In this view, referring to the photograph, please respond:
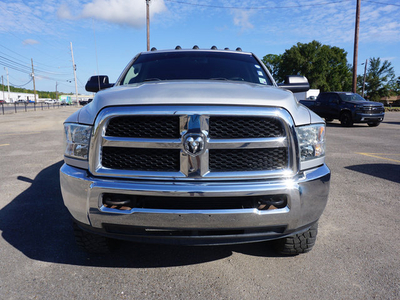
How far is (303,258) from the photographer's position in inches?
101

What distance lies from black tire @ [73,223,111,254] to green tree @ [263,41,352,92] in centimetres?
5877

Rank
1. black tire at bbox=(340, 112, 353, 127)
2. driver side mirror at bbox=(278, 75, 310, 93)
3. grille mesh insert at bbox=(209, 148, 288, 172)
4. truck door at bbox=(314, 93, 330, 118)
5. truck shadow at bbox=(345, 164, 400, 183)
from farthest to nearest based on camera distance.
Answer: truck door at bbox=(314, 93, 330, 118) → black tire at bbox=(340, 112, 353, 127) → truck shadow at bbox=(345, 164, 400, 183) → driver side mirror at bbox=(278, 75, 310, 93) → grille mesh insert at bbox=(209, 148, 288, 172)

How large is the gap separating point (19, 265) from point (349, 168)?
5.56m

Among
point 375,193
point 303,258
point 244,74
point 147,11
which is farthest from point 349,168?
point 147,11

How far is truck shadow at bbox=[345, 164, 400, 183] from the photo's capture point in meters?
5.25

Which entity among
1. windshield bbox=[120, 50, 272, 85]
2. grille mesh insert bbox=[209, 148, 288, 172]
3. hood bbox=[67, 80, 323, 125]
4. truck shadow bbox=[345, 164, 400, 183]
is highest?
windshield bbox=[120, 50, 272, 85]

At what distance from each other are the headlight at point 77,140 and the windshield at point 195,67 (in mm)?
1196

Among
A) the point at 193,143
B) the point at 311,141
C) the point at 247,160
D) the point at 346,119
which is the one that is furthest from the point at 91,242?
the point at 346,119

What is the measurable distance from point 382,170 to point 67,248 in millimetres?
5459

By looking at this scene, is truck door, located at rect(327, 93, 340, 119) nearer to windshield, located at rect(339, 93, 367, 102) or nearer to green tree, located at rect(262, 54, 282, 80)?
windshield, located at rect(339, 93, 367, 102)

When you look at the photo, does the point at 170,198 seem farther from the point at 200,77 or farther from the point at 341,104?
the point at 341,104

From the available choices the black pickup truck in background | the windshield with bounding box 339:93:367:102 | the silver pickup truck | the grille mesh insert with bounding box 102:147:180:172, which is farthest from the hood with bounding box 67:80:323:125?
the windshield with bounding box 339:93:367:102

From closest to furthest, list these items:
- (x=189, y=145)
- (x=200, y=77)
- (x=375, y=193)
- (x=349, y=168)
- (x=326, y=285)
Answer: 1. (x=189, y=145)
2. (x=326, y=285)
3. (x=200, y=77)
4. (x=375, y=193)
5. (x=349, y=168)

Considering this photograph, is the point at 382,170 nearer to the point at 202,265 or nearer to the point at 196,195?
the point at 202,265
